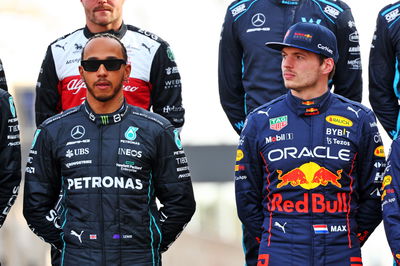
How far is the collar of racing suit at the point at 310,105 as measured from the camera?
6285 mm

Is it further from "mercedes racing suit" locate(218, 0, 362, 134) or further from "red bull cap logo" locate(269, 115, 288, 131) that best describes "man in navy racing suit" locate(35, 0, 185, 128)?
"red bull cap logo" locate(269, 115, 288, 131)

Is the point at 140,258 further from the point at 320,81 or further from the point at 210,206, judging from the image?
the point at 210,206

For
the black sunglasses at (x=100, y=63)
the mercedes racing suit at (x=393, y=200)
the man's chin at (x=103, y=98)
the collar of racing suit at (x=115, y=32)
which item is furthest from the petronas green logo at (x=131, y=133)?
the mercedes racing suit at (x=393, y=200)

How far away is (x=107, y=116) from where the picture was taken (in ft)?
20.4

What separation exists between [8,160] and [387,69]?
2.48 meters

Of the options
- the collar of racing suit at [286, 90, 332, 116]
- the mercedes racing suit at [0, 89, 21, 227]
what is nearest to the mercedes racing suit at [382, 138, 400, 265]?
the collar of racing suit at [286, 90, 332, 116]

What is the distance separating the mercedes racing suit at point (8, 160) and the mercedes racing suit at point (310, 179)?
130 centimetres

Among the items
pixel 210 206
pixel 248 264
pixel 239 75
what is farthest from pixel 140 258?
pixel 210 206

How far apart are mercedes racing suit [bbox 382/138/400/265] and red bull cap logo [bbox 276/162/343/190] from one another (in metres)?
0.26

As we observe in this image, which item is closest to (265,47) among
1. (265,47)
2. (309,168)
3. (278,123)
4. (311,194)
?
(265,47)

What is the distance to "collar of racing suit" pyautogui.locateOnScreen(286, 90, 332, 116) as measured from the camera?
6285 mm

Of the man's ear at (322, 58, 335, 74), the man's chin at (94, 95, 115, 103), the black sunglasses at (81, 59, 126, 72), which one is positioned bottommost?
the man's chin at (94, 95, 115, 103)

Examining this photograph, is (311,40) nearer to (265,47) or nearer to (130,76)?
(265,47)

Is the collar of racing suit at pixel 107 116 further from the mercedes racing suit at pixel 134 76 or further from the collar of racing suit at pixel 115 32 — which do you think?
the collar of racing suit at pixel 115 32
